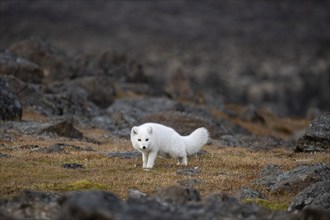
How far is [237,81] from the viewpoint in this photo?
163 meters

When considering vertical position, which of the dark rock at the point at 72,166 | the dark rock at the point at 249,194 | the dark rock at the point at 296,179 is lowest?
the dark rock at the point at 72,166

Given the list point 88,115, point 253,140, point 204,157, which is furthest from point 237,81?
point 204,157

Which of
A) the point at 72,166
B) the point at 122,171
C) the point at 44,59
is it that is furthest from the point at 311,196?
the point at 44,59

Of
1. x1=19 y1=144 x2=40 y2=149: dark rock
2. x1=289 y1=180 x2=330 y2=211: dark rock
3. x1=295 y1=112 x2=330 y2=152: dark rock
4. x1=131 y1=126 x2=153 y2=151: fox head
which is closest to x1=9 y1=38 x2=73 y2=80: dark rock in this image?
x1=19 y1=144 x2=40 y2=149: dark rock

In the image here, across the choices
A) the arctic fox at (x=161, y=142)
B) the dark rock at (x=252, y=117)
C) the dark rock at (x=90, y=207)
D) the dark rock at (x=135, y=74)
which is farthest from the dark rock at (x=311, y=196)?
the dark rock at (x=135, y=74)

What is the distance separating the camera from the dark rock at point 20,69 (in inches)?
2454

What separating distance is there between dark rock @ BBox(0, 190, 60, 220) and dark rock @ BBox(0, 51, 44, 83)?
152ft

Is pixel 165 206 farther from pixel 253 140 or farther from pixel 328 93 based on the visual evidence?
pixel 328 93

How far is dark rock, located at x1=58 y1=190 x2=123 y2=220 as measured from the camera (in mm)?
13157

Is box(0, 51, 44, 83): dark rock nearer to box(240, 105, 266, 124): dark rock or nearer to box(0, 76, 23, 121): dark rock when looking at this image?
box(0, 76, 23, 121): dark rock

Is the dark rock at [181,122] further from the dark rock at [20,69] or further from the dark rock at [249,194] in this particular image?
the dark rock at [20,69]

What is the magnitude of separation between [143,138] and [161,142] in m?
1.33

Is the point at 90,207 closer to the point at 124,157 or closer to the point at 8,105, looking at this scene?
the point at 124,157

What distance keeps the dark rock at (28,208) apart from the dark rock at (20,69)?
46310 mm
